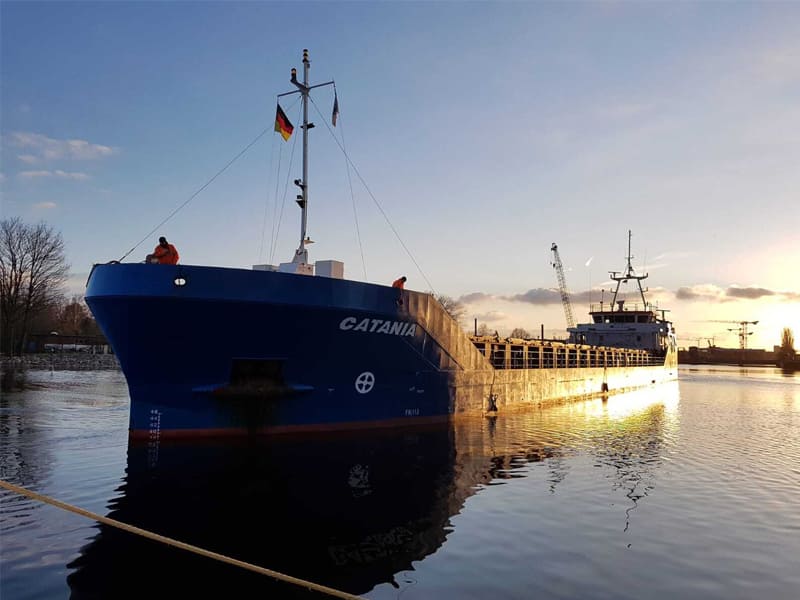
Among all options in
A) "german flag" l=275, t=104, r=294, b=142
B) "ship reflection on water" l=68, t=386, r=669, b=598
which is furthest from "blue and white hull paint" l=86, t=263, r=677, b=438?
"german flag" l=275, t=104, r=294, b=142

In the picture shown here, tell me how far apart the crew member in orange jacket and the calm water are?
178 inches

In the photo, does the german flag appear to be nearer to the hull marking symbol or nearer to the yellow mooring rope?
the hull marking symbol

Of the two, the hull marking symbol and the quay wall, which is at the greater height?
the hull marking symbol

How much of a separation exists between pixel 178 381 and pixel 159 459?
205 cm

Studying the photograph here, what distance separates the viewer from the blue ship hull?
12633 mm

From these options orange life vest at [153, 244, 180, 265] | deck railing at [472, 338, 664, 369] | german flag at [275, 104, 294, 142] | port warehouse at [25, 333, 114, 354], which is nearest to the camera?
orange life vest at [153, 244, 180, 265]

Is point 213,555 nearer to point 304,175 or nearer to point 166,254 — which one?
point 166,254

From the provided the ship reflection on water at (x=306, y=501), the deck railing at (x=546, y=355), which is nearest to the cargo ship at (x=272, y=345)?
the ship reflection on water at (x=306, y=501)

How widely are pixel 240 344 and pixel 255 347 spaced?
38 centimetres

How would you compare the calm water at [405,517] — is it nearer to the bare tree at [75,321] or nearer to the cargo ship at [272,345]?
the cargo ship at [272,345]

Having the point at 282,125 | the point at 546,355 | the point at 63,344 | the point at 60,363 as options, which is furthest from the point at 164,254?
the point at 63,344

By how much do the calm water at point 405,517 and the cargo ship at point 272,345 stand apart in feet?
2.55

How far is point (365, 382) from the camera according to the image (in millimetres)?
15602

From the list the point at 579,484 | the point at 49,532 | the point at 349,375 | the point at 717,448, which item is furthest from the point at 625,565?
the point at 717,448
